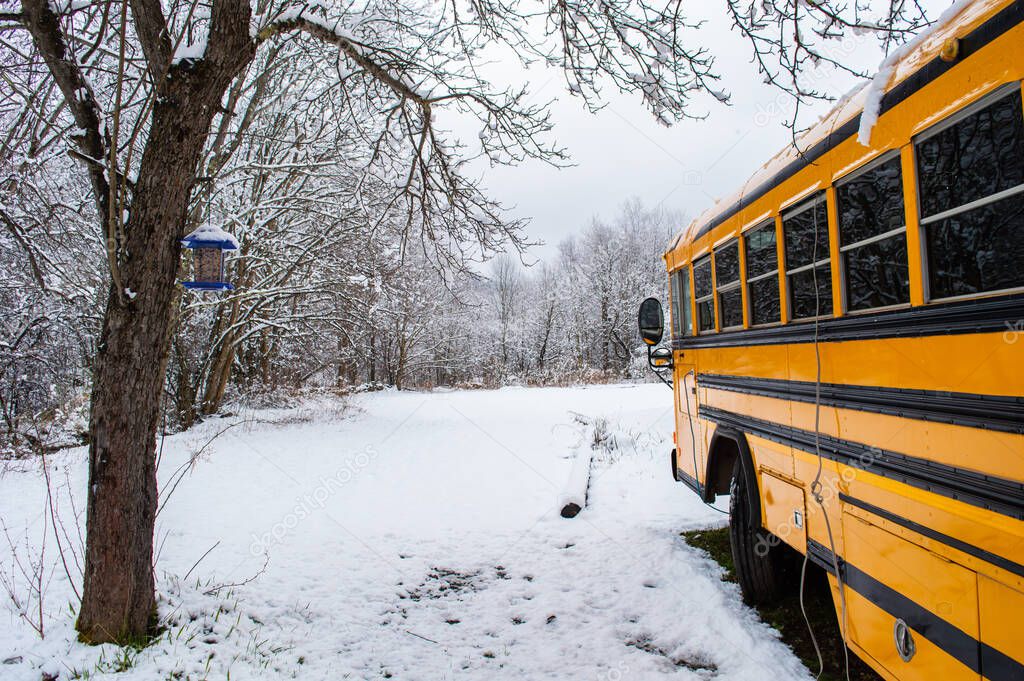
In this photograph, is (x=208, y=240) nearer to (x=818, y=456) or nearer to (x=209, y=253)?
(x=209, y=253)

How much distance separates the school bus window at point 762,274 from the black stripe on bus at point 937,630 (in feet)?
4.41

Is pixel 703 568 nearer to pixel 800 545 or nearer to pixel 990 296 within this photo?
pixel 800 545

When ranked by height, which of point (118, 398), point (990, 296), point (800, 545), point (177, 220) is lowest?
point (800, 545)

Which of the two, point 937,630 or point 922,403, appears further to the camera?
point 922,403

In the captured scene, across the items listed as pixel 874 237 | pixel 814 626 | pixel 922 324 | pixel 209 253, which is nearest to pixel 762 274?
pixel 874 237

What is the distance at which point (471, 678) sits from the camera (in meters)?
3.19

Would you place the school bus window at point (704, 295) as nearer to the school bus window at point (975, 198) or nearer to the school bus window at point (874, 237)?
the school bus window at point (874, 237)

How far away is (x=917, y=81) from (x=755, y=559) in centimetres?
276

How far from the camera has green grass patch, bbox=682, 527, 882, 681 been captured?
2955 mm

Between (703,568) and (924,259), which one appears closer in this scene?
(924,259)

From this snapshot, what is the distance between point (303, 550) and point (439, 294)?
26.0m

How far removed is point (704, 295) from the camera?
446cm

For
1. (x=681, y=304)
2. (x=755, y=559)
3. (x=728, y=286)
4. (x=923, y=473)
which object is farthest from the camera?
(x=681, y=304)

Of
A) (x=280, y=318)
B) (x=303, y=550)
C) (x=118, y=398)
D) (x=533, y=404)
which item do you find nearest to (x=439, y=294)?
(x=533, y=404)
